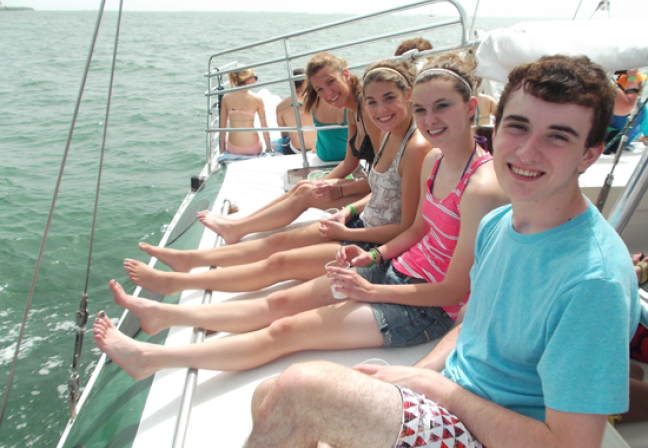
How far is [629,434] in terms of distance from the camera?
1243 mm

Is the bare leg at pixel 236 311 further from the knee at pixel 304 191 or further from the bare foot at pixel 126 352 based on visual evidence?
the knee at pixel 304 191

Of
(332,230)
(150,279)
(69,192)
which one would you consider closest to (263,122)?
(332,230)

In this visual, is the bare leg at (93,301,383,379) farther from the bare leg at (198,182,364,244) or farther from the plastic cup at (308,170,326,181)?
the plastic cup at (308,170,326,181)

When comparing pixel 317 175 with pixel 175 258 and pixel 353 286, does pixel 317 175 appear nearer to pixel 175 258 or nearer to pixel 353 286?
pixel 175 258

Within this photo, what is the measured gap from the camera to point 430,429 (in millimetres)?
1078

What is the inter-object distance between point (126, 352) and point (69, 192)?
6165 mm

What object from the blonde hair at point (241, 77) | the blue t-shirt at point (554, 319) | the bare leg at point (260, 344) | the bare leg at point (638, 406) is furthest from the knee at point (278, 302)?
the blonde hair at point (241, 77)

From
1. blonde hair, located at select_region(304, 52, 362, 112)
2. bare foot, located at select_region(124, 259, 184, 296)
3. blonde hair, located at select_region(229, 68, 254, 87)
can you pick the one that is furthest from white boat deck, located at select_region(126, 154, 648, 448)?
blonde hair, located at select_region(229, 68, 254, 87)

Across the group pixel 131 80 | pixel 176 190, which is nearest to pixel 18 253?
pixel 176 190

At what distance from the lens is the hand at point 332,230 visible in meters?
2.25

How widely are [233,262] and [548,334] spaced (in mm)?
1783

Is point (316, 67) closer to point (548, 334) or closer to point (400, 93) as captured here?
point (400, 93)

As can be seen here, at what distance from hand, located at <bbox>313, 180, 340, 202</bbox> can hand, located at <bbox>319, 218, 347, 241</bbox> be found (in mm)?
525

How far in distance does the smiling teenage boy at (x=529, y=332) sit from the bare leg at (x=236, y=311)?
663mm
